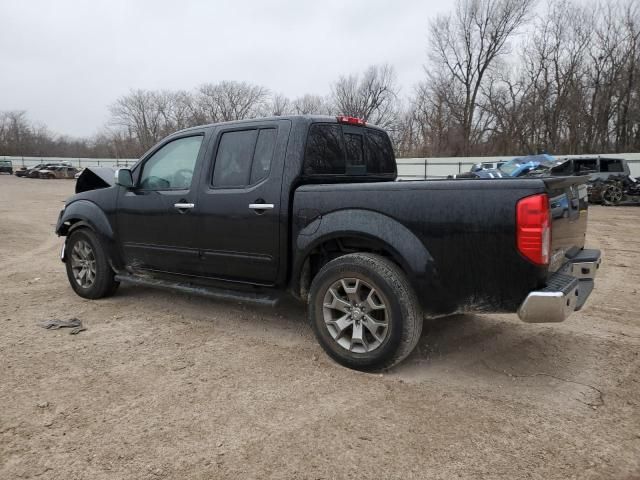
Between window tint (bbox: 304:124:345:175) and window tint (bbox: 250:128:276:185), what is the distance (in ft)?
1.07

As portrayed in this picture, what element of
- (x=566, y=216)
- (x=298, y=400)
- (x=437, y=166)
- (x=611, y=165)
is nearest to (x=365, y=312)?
(x=298, y=400)

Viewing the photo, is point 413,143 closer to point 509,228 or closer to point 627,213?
point 627,213

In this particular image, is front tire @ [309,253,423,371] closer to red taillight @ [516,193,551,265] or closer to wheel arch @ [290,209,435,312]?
wheel arch @ [290,209,435,312]

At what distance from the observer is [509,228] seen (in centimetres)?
290

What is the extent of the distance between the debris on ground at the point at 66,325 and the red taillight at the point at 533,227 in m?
3.86

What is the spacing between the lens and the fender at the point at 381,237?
127 inches

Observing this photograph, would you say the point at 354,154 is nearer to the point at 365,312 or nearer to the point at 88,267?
the point at 365,312

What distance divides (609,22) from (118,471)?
42.7m

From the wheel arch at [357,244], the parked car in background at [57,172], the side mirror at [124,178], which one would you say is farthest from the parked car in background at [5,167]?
the wheel arch at [357,244]

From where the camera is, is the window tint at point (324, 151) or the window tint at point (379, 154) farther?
the window tint at point (379, 154)

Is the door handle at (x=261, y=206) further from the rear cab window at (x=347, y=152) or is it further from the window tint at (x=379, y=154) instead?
the window tint at (x=379, y=154)

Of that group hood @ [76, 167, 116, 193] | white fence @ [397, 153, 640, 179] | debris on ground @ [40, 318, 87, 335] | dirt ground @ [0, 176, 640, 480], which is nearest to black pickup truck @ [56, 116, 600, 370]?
hood @ [76, 167, 116, 193]

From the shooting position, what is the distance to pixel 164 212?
4617mm

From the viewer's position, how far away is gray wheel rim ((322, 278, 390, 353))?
343 centimetres
